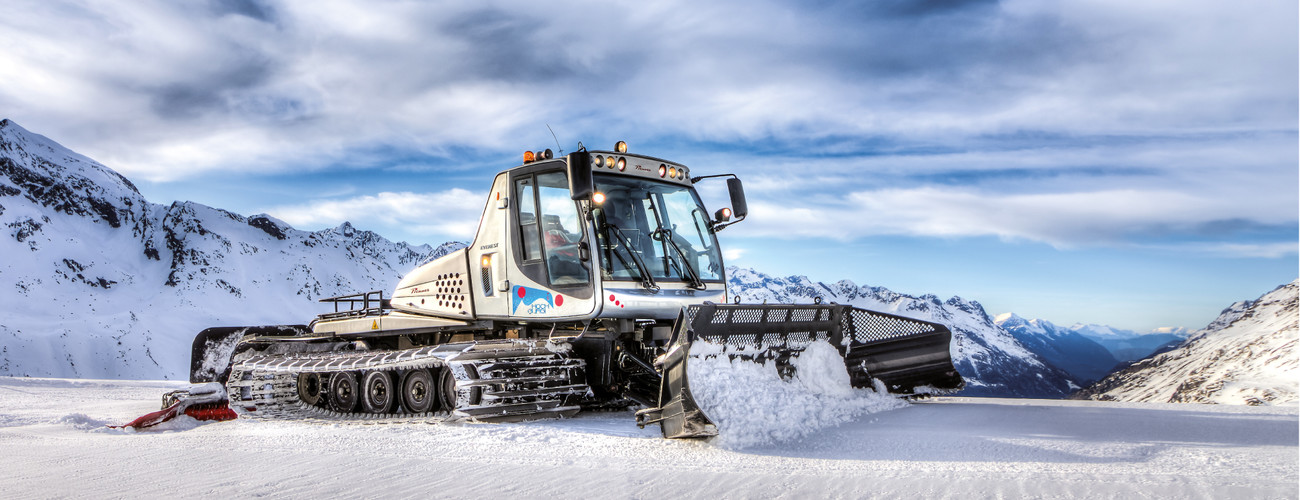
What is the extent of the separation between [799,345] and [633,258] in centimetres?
198

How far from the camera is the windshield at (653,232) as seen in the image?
8.98m

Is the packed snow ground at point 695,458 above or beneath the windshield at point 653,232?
beneath

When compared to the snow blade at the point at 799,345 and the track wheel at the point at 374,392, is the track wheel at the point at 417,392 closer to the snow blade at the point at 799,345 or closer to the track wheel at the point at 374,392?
the track wheel at the point at 374,392

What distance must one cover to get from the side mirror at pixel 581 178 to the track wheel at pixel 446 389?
272 centimetres

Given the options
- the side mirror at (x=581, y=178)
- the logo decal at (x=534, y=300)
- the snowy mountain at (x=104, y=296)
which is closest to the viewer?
the side mirror at (x=581, y=178)

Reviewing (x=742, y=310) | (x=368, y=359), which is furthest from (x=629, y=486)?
(x=368, y=359)

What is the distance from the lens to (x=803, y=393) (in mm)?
7734

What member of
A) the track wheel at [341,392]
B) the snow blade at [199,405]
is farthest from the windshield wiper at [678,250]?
the snow blade at [199,405]

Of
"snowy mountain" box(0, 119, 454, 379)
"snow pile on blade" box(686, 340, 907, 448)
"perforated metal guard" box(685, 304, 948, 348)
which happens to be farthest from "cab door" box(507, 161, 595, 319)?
"snowy mountain" box(0, 119, 454, 379)

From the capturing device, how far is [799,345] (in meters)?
8.20

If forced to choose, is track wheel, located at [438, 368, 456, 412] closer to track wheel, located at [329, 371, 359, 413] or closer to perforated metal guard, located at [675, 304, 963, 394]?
track wheel, located at [329, 371, 359, 413]

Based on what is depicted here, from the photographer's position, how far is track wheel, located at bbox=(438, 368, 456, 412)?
30.6 feet

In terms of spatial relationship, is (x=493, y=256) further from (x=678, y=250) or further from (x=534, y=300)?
(x=678, y=250)

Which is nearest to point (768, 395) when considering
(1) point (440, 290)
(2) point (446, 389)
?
(2) point (446, 389)
